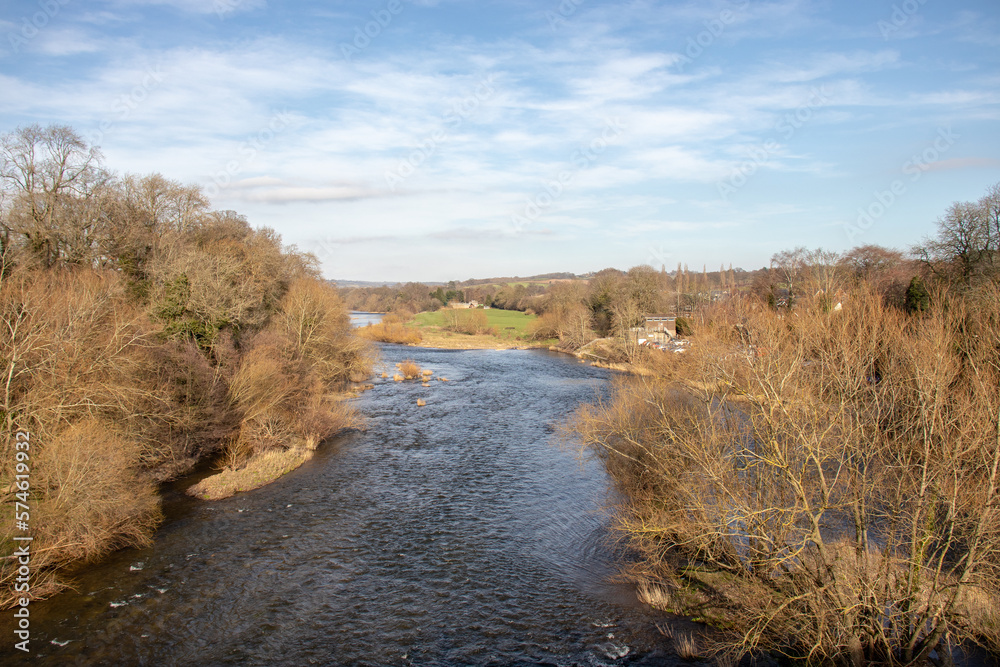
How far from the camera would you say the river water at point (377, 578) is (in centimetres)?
1156

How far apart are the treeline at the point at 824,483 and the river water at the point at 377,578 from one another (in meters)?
2.25

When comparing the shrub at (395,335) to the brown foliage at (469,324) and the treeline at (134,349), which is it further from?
the treeline at (134,349)

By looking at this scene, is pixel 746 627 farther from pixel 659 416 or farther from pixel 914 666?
pixel 659 416

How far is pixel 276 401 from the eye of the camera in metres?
24.9

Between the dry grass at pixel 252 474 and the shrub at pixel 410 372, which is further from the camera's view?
the shrub at pixel 410 372

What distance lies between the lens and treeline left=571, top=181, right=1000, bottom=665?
9.79m

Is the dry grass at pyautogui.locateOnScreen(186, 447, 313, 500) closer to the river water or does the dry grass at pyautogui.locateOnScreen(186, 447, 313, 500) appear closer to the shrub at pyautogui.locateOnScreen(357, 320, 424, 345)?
the river water

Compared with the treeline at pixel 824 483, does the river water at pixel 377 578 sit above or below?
below

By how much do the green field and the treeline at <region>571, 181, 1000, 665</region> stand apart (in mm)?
64633

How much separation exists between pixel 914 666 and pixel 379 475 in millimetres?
Result: 17700

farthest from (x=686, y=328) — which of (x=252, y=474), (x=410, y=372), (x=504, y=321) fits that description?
(x=504, y=321)

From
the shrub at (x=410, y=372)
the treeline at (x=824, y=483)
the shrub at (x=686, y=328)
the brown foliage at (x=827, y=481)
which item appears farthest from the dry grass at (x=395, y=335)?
the brown foliage at (x=827, y=481)

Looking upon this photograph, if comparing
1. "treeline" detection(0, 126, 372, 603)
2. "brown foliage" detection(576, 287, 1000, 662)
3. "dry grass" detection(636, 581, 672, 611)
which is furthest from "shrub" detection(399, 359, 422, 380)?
"dry grass" detection(636, 581, 672, 611)

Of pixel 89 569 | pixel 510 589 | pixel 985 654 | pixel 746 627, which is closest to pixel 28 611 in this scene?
pixel 89 569
